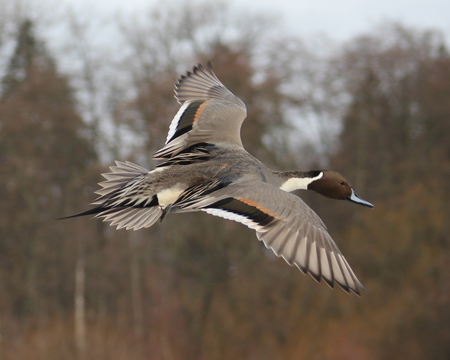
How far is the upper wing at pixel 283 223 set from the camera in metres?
3.93

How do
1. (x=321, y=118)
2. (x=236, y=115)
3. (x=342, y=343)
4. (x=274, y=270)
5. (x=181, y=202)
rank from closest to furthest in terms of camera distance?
1. (x=181, y=202)
2. (x=236, y=115)
3. (x=342, y=343)
4. (x=274, y=270)
5. (x=321, y=118)

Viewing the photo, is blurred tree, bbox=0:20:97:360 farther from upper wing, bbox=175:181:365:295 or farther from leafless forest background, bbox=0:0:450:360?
upper wing, bbox=175:181:365:295

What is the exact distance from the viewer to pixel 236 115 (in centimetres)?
544

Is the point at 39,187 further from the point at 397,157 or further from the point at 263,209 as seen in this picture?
the point at 263,209

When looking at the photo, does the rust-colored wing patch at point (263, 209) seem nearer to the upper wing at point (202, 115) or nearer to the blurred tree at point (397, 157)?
the upper wing at point (202, 115)

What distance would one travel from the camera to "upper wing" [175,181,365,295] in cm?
Result: 393

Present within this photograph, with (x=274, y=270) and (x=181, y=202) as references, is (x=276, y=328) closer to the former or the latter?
(x=274, y=270)

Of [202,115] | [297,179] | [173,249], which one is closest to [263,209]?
[297,179]

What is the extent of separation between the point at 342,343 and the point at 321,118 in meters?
7.12

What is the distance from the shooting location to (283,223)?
159 inches

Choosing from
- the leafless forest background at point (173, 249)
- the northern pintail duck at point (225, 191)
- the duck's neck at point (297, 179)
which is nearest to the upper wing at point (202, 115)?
the northern pintail duck at point (225, 191)

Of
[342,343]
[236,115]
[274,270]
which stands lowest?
[342,343]

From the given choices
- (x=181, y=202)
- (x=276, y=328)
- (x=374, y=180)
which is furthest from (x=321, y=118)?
(x=181, y=202)

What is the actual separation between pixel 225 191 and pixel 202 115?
1.34 m
